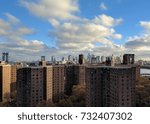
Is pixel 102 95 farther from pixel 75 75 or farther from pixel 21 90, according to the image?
pixel 75 75

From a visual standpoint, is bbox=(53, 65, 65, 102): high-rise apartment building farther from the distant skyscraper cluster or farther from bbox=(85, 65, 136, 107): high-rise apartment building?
bbox=(85, 65, 136, 107): high-rise apartment building

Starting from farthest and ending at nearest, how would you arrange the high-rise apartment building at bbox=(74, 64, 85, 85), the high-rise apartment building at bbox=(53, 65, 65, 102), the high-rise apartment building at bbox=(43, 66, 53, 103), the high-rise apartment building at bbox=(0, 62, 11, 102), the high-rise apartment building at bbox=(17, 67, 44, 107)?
the high-rise apartment building at bbox=(74, 64, 85, 85) → the high-rise apartment building at bbox=(0, 62, 11, 102) → the high-rise apartment building at bbox=(53, 65, 65, 102) → the high-rise apartment building at bbox=(43, 66, 53, 103) → the high-rise apartment building at bbox=(17, 67, 44, 107)

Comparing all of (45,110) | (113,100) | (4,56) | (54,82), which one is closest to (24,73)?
(54,82)

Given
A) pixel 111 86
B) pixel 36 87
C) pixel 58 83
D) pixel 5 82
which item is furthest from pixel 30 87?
pixel 5 82

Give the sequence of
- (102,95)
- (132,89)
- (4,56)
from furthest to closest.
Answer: (4,56), (102,95), (132,89)

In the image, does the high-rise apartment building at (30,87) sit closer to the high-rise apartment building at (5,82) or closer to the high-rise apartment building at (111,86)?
the high-rise apartment building at (111,86)

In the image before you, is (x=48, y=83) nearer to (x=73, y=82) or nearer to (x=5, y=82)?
(x=73, y=82)

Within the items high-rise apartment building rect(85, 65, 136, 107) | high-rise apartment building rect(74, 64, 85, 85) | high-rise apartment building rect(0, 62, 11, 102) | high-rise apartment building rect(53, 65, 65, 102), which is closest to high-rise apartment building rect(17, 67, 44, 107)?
high-rise apartment building rect(53, 65, 65, 102)
